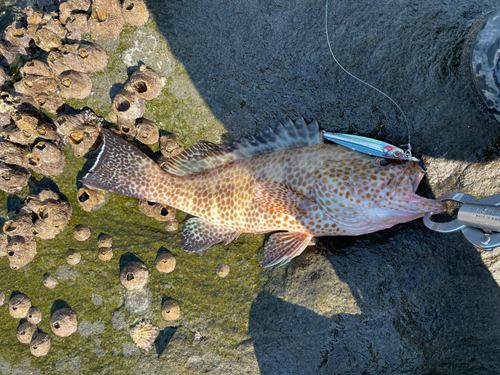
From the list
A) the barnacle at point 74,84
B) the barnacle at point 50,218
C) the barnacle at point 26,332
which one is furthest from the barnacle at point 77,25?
the barnacle at point 26,332

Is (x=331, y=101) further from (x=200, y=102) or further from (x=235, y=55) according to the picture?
(x=200, y=102)

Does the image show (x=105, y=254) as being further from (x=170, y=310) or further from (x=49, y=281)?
(x=170, y=310)

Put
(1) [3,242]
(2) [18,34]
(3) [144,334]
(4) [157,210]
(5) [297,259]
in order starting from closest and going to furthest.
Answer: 1. (5) [297,259]
2. (3) [144,334]
3. (4) [157,210]
4. (1) [3,242]
5. (2) [18,34]

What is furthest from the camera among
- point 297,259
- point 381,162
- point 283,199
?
point 297,259

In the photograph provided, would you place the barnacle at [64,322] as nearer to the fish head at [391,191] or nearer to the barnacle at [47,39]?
the barnacle at [47,39]

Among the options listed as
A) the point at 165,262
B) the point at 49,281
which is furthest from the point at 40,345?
the point at 165,262

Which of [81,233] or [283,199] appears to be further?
[81,233]
